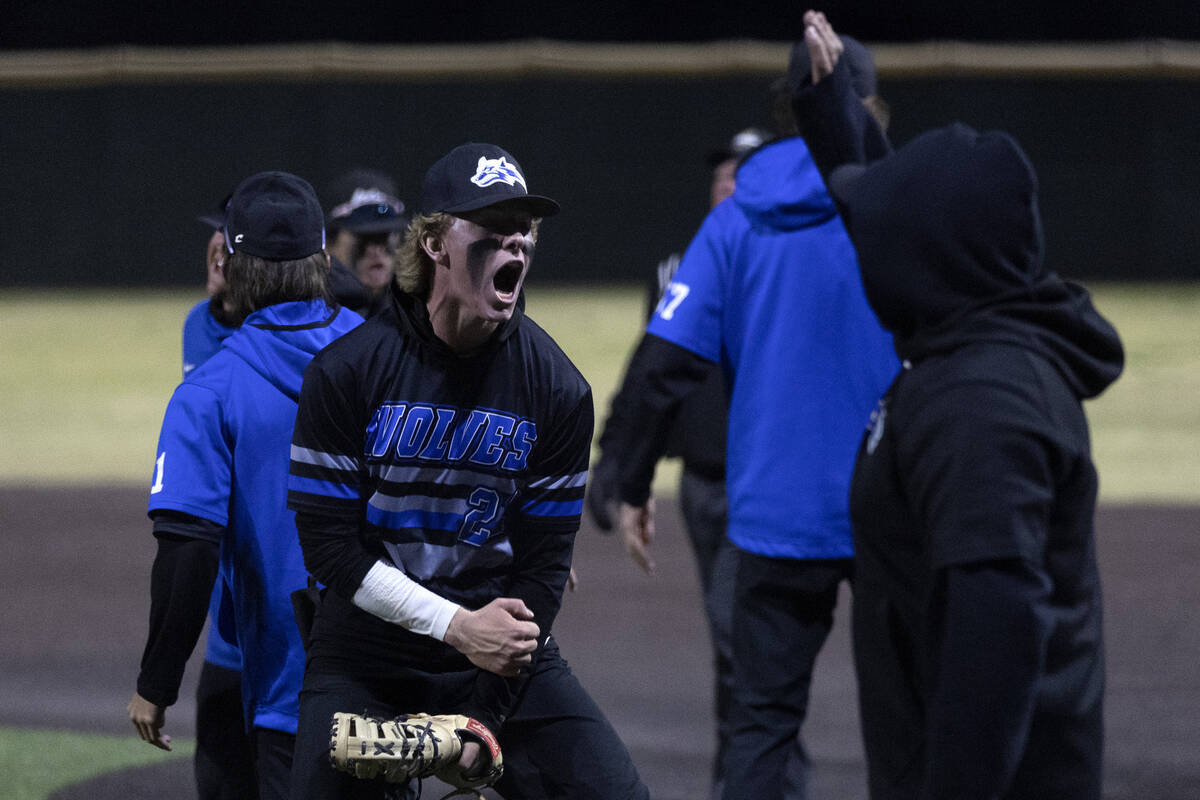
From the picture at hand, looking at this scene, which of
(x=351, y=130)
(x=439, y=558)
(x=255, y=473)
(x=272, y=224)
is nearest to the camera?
(x=439, y=558)

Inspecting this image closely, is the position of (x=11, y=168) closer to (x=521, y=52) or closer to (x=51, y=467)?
(x=521, y=52)

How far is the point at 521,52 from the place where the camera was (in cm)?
1964

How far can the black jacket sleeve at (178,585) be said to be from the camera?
3.32 meters

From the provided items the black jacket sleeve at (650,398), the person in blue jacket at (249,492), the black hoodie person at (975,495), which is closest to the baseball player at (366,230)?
the black jacket sleeve at (650,398)

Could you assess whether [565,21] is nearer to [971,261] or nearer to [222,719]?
[222,719]

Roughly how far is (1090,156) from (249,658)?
17438 mm

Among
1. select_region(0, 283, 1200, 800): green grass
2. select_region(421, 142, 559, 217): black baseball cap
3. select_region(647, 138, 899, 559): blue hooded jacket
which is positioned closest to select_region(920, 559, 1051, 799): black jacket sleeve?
select_region(421, 142, 559, 217): black baseball cap

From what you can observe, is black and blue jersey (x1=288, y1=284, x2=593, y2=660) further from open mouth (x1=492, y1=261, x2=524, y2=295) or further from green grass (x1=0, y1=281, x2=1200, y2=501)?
green grass (x1=0, y1=281, x2=1200, y2=501)

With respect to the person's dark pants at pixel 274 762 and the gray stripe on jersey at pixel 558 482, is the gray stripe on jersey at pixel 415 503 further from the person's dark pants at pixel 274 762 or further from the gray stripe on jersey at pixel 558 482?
the person's dark pants at pixel 274 762

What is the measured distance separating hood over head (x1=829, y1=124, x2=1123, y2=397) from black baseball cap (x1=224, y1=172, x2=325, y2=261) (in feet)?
5.47

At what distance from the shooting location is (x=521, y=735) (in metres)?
3.29

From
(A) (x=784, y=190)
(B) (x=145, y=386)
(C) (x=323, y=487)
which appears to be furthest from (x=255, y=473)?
(B) (x=145, y=386)

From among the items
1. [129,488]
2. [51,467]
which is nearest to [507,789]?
[129,488]

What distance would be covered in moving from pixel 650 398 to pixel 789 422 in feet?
1.65
